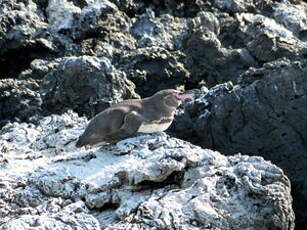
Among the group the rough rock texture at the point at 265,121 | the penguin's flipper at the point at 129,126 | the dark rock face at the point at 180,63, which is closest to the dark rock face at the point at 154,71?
the dark rock face at the point at 180,63

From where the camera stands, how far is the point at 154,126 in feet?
41.8

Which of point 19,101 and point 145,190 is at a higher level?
point 145,190

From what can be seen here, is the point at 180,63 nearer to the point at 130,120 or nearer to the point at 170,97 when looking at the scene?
the point at 170,97

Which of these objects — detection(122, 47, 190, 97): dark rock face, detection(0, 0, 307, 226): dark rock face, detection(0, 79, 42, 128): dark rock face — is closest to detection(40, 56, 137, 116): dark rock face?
detection(0, 0, 307, 226): dark rock face

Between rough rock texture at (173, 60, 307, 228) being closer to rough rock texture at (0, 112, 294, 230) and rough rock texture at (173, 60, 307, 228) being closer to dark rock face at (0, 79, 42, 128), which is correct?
rough rock texture at (0, 112, 294, 230)

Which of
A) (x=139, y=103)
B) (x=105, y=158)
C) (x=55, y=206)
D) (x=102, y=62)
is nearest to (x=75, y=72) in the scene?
(x=102, y=62)

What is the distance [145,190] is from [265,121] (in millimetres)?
3402

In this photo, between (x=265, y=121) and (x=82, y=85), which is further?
(x=82, y=85)

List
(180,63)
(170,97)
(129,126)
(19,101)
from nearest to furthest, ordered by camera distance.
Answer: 1. (129,126)
2. (170,97)
3. (19,101)
4. (180,63)

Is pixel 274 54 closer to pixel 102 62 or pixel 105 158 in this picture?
pixel 102 62

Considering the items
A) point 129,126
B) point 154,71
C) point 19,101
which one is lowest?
point 19,101

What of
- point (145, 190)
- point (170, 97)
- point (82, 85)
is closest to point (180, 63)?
point (82, 85)

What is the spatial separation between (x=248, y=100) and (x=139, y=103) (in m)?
1.92

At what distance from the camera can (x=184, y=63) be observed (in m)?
16.6
